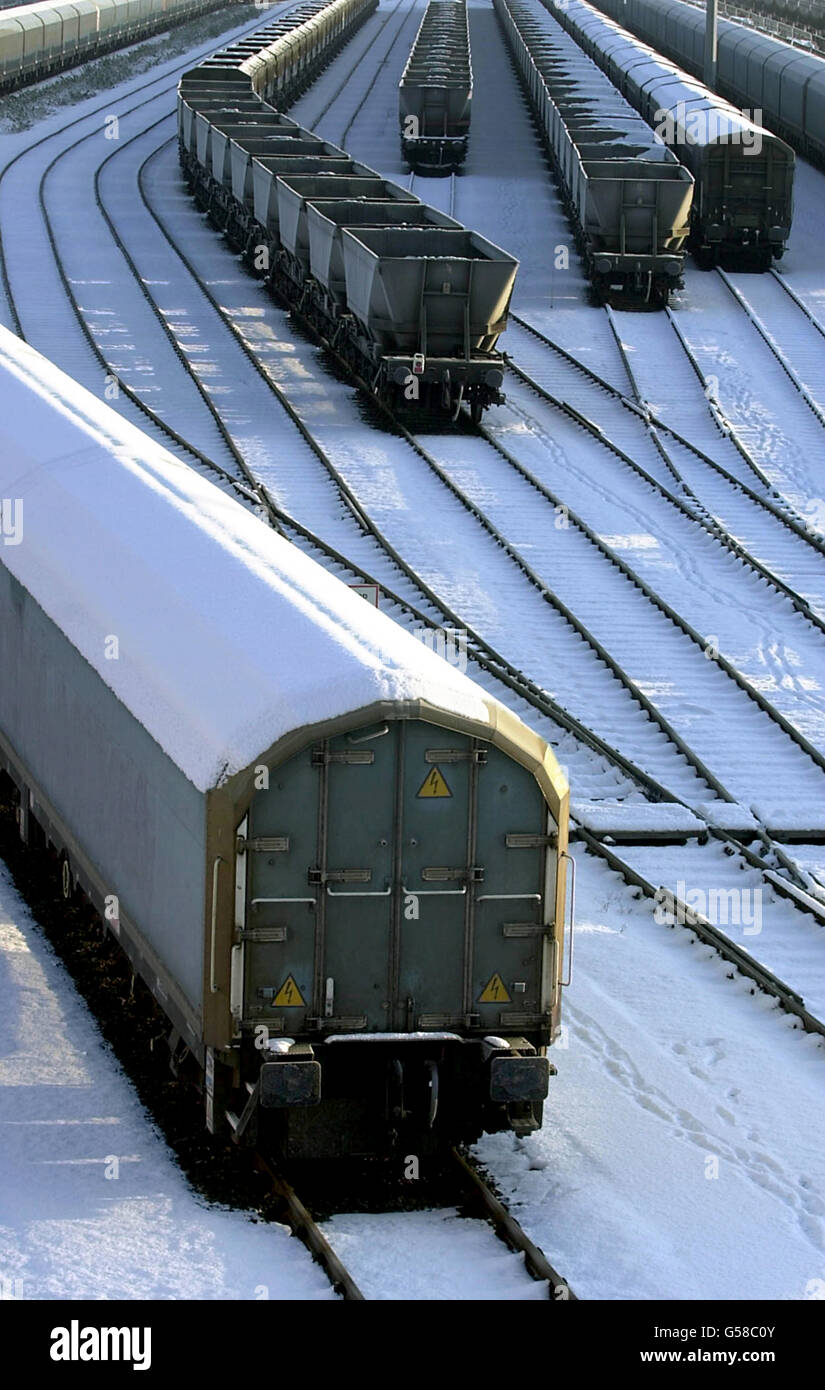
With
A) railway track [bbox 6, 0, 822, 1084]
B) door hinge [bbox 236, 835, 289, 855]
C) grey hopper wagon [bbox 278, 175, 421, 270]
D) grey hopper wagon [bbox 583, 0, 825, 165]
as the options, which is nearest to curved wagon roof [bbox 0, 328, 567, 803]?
door hinge [bbox 236, 835, 289, 855]

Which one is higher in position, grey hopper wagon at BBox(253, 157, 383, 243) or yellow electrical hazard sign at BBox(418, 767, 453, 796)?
grey hopper wagon at BBox(253, 157, 383, 243)

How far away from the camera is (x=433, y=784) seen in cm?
984

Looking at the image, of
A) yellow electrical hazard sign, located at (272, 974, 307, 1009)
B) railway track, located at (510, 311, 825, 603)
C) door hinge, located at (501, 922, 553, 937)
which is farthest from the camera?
railway track, located at (510, 311, 825, 603)

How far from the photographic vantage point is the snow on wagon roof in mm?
9758

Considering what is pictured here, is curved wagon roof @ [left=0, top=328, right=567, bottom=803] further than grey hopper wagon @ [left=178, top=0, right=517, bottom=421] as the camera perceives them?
No

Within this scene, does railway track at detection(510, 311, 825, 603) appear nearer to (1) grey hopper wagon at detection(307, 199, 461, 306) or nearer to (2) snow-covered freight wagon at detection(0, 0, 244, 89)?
(1) grey hopper wagon at detection(307, 199, 461, 306)

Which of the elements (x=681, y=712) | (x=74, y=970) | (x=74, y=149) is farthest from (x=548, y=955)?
(x=74, y=149)

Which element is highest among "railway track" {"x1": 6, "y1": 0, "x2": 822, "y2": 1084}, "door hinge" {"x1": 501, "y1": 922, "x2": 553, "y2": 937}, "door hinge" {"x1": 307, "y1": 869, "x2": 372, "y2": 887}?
"door hinge" {"x1": 307, "y1": 869, "x2": 372, "y2": 887}

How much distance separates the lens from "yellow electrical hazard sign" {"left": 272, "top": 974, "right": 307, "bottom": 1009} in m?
9.88

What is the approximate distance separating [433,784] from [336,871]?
24.8 inches

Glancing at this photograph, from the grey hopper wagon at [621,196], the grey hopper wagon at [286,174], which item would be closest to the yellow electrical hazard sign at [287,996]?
the grey hopper wagon at [286,174]

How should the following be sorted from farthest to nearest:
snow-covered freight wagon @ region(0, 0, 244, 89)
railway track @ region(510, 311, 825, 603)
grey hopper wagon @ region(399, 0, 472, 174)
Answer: snow-covered freight wagon @ region(0, 0, 244, 89) < grey hopper wagon @ region(399, 0, 472, 174) < railway track @ region(510, 311, 825, 603)

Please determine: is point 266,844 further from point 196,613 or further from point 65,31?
point 65,31

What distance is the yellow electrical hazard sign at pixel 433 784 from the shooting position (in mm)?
9828
